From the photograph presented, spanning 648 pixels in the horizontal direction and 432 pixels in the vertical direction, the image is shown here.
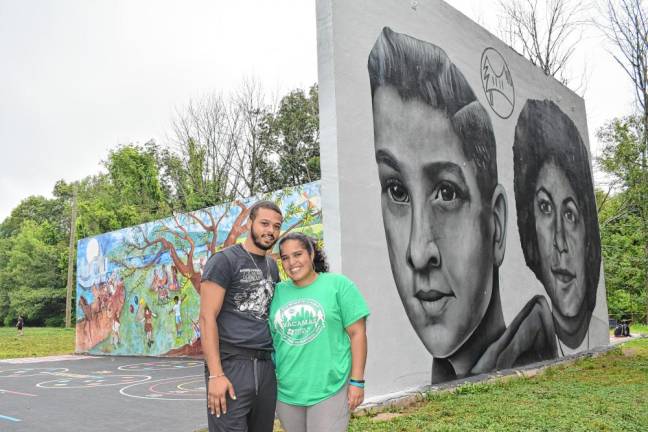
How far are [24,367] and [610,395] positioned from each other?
13.8 metres

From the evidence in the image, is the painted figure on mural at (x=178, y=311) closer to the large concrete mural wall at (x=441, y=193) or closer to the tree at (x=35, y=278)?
the large concrete mural wall at (x=441, y=193)

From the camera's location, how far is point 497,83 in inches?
391

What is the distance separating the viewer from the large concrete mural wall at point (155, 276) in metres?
14.8

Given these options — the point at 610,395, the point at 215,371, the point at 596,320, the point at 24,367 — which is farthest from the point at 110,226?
the point at 215,371

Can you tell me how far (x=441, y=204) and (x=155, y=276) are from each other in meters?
11.4

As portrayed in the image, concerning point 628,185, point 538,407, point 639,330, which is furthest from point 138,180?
point 538,407

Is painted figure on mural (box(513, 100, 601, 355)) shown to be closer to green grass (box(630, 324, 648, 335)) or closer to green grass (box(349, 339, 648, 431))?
green grass (box(349, 339, 648, 431))

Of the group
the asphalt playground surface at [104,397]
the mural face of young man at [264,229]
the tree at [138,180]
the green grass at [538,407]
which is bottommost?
the asphalt playground surface at [104,397]

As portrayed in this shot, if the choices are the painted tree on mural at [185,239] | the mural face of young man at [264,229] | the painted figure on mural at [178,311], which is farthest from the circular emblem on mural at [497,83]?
the painted figure on mural at [178,311]

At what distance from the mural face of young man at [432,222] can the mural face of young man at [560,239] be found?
2.50 meters

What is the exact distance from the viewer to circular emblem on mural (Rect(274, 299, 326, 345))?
9.00ft

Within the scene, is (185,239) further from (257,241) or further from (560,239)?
(257,241)

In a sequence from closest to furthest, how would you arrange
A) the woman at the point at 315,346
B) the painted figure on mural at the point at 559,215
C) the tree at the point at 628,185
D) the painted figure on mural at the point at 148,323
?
the woman at the point at 315,346, the painted figure on mural at the point at 559,215, the tree at the point at 628,185, the painted figure on mural at the point at 148,323

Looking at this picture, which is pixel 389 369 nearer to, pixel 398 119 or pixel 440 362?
pixel 440 362
